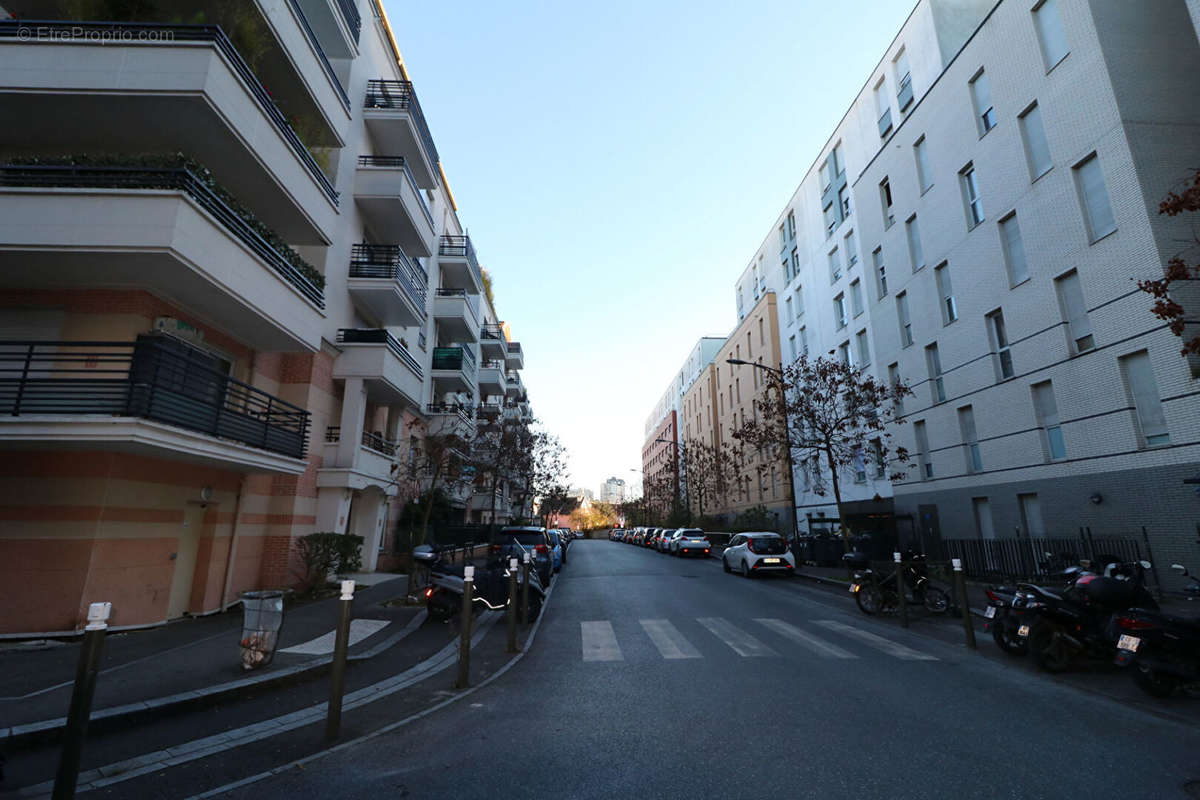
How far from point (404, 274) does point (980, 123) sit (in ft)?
65.6

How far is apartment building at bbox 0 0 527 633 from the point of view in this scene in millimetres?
8438

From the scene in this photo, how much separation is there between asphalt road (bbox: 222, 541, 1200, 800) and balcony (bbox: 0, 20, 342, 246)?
34.4 ft

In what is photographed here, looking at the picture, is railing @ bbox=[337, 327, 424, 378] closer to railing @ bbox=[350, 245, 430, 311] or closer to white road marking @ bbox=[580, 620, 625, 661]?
railing @ bbox=[350, 245, 430, 311]

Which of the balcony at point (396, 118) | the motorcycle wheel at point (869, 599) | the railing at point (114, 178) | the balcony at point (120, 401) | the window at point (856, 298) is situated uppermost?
the balcony at point (396, 118)

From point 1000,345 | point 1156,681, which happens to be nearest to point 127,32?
point 1156,681

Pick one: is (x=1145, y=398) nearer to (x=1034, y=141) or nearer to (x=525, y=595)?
(x=1034, y=141)

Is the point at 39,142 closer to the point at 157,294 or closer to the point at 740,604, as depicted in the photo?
the point at 157,294

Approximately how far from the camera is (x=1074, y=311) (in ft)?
50.3

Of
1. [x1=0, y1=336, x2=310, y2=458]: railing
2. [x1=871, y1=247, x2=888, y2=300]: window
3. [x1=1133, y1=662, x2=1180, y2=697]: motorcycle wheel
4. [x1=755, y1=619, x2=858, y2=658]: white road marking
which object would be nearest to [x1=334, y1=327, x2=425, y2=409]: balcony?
[x1=0, y1=336, x2=310, y2=458]: railing

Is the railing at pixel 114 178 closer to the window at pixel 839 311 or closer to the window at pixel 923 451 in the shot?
the window at pixel 923 451

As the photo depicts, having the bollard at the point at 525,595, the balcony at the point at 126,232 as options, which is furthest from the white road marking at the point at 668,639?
the balcony at the point at 126,232

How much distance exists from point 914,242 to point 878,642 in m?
19.7

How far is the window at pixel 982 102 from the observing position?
18650 mm

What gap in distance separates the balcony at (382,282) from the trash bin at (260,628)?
12.0 metres
